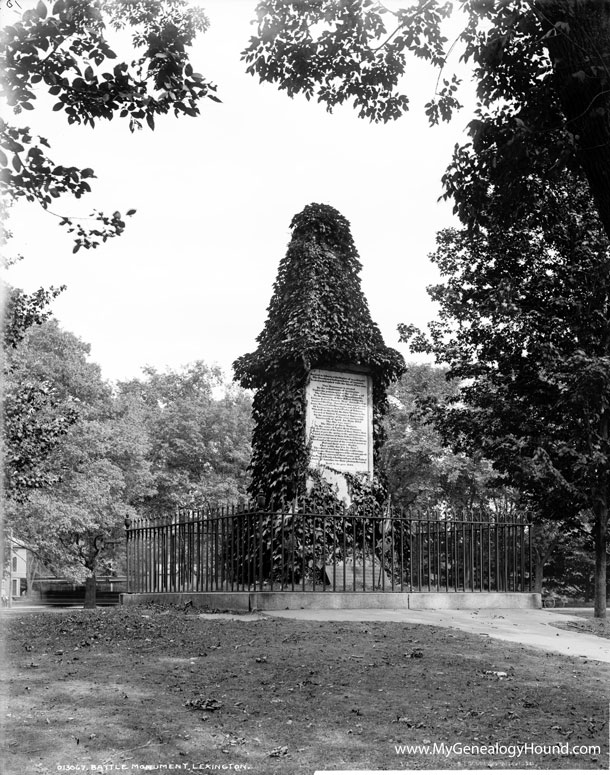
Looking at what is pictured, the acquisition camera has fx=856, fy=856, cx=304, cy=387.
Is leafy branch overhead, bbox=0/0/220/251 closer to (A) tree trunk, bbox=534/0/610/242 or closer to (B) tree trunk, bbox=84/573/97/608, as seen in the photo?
(A) tree trunk, bbox=534/0/610/242

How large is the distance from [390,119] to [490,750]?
A: 7.68 m

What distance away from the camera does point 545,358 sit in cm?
1797

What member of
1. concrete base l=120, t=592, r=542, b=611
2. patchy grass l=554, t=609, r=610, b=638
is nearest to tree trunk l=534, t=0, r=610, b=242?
patchy grass l=554, t=609, r=610, b=638

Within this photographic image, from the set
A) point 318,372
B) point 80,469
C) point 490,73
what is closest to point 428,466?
point 80,469

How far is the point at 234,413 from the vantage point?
48781 mm

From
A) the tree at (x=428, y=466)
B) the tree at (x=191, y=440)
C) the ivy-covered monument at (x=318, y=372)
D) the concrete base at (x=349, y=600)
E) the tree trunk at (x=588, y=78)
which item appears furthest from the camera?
the tree at (x=191, y=440)

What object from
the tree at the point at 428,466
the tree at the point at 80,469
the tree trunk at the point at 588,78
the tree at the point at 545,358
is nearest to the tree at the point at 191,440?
the tree at the point at 80,469

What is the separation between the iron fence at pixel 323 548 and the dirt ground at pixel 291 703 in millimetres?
4170

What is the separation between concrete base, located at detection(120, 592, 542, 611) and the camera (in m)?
13.8

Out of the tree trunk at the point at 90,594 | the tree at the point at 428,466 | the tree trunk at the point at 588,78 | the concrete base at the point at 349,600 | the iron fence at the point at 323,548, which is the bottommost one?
the tree trunk at the point at 90,594

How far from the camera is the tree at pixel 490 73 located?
7.45 meters

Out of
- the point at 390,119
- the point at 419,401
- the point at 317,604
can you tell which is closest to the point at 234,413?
the point at 419,401

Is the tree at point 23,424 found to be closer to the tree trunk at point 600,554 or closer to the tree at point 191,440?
the tree trunk at point 600,554

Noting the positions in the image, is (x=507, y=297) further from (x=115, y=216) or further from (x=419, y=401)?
(x=115, y=216)
